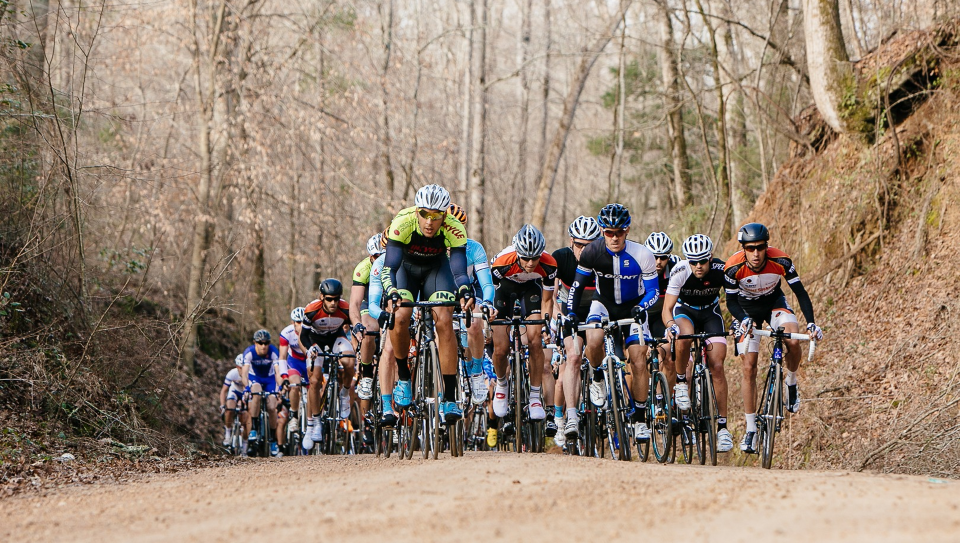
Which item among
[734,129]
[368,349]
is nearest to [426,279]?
[368,349]

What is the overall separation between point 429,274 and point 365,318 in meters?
2.39

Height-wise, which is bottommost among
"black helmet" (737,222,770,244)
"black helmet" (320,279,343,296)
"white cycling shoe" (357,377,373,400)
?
"white cycling shoe" (357,377,373,400)

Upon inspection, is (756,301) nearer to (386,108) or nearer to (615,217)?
(615,217)

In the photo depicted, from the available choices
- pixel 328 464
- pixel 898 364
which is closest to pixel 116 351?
pixel 328 464

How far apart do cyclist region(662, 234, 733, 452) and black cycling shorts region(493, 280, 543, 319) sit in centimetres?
163

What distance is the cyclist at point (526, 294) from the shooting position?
9906 millimetres

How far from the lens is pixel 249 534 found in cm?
474

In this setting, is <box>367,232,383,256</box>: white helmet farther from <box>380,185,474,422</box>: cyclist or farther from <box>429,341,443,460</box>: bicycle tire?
<box>429,341,443,460</box>: bicycle tire

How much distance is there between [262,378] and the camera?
1578 cm

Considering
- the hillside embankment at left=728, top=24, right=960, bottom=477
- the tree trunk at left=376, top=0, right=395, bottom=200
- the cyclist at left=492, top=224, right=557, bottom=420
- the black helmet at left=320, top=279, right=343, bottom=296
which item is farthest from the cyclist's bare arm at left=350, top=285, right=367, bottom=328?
the tree trunk at left=376, top=0, right=395, bottom=200

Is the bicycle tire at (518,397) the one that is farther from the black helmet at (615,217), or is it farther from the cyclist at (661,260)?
the black helmet at (615,217)

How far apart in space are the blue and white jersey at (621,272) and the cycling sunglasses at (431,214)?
183 centimetres

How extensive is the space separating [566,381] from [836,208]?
6.89 metres

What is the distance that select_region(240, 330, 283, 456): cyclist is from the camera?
15.6m
